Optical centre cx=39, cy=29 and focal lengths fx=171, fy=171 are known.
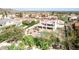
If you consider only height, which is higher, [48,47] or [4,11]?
[4,11]

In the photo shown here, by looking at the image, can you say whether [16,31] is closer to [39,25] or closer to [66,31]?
[39,25]
